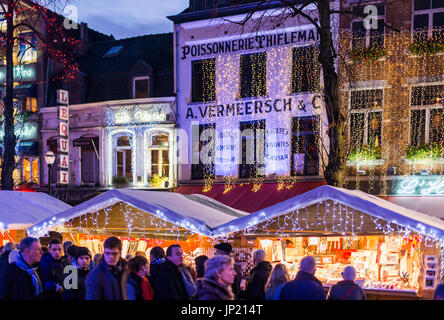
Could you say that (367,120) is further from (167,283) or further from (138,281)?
(138,281)

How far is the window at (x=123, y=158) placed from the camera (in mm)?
19594

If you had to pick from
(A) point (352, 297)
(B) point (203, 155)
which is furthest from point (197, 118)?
(A) point (352, 297)

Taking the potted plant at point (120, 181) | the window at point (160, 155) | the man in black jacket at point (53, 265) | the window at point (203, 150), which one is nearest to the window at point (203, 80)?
the window at point (203, 150)

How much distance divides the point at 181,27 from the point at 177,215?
11.2m

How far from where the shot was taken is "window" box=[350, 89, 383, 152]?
15836 mm

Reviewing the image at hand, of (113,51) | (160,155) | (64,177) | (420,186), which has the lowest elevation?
(420,186)

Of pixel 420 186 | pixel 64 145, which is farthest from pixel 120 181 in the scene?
pixel 420 186

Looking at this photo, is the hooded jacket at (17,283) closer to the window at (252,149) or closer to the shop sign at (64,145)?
the window at (252,149)

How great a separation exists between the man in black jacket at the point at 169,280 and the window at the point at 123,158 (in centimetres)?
1403

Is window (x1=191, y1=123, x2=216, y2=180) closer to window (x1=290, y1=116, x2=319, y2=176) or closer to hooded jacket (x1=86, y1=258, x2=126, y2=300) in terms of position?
window (x1=290, y1=116, x2=319, y2=176)

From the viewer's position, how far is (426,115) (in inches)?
598

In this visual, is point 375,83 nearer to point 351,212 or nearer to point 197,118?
point 197,118

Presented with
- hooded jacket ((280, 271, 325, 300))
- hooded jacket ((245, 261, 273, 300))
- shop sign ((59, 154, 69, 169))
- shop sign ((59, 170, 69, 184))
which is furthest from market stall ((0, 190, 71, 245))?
hooded jacket ((280, 271, 325, 300))

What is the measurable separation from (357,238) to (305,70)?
7.91 metres
